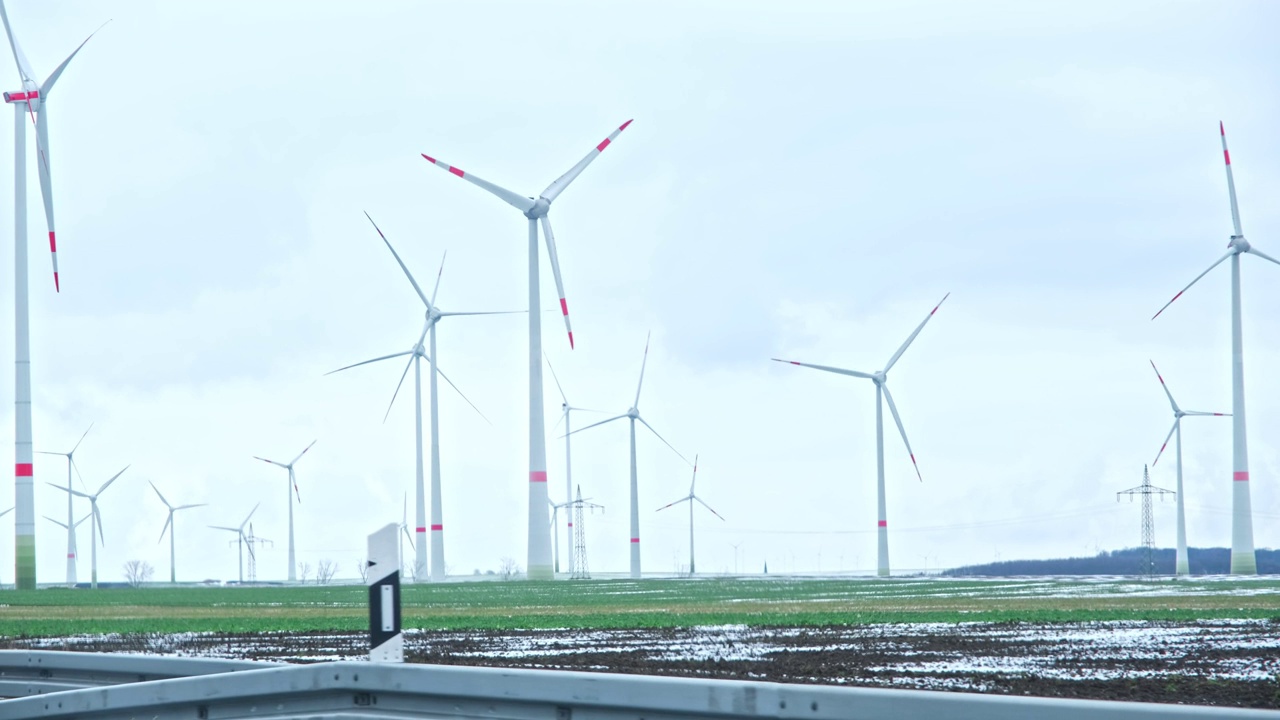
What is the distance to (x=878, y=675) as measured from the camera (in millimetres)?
15688

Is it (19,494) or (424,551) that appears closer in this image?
(19,494)

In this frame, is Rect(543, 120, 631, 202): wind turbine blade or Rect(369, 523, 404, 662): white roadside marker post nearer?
Rect(369, 523, 404, 662): white roadside marker post

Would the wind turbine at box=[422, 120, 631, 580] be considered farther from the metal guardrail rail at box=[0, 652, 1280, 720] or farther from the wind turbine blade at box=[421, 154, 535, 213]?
the metal guardrail rail at box=[0, 652, 1280, 720]

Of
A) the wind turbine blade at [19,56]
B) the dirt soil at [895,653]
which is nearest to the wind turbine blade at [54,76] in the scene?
the wind turbine blade at [19,56]

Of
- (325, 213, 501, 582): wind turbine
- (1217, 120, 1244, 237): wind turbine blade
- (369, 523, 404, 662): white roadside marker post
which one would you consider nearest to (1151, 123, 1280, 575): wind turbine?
(1217, 120, 1244, 237): wind turbine blade

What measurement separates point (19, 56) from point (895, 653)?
224 ft

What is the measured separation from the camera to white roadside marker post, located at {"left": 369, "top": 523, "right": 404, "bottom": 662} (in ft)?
34.8

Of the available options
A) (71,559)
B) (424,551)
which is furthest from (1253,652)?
(71,559)

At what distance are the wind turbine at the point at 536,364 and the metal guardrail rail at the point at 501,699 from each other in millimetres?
69305

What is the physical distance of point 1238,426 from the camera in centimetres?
8788

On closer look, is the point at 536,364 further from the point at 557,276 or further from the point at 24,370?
the point at 24,370

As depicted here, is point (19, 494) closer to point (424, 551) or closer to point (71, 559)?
point (424, 551)

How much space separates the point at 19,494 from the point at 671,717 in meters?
64.3

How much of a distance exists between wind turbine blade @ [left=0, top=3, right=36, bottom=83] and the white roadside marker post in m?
71.0
